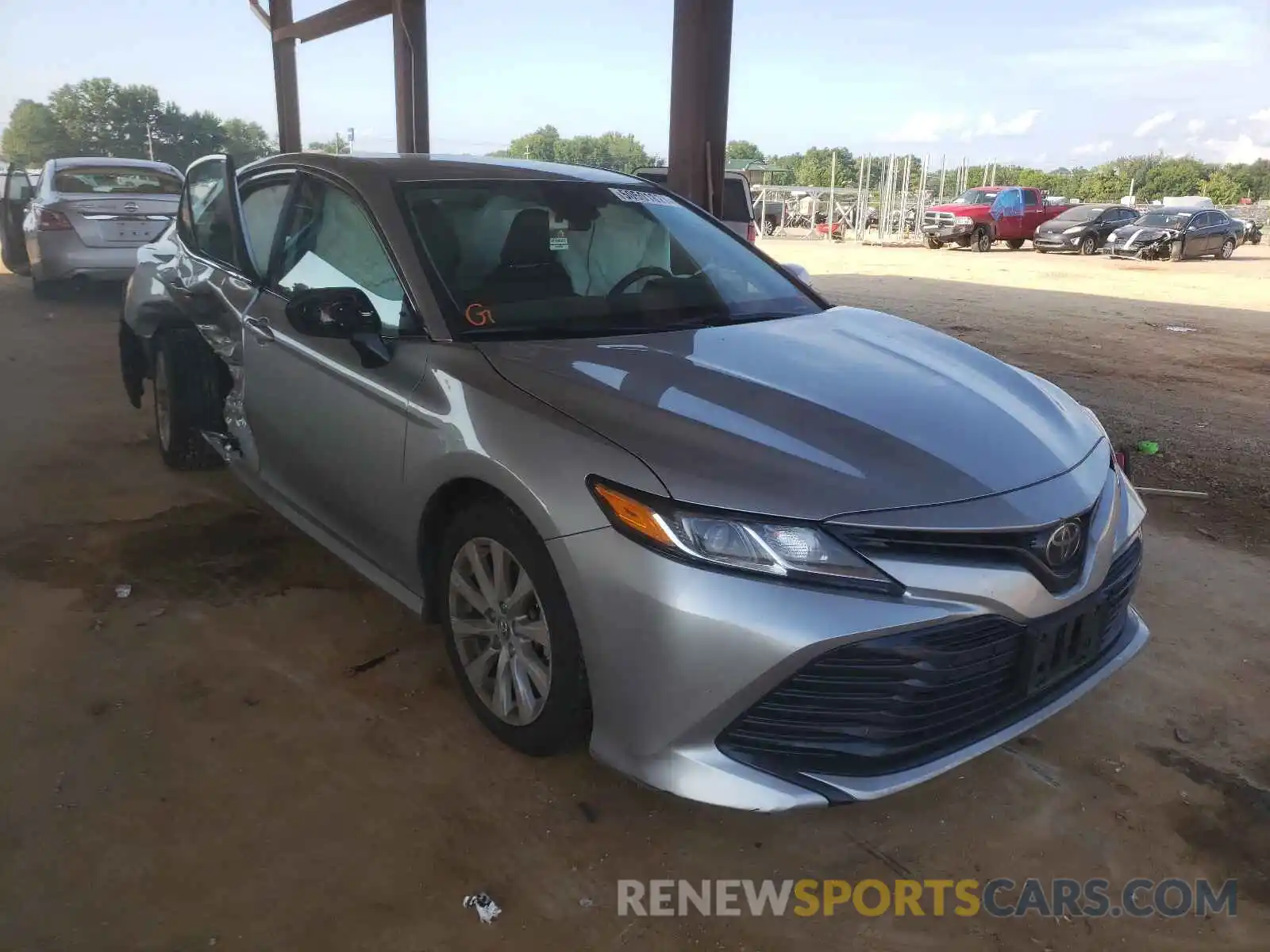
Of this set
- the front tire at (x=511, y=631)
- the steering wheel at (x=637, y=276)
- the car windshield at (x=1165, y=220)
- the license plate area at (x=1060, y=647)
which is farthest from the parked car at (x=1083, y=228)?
the front tire at (x=511, y=631)

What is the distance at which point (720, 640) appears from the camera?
6.05ft

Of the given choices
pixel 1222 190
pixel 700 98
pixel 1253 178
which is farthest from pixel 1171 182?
pixel 700 98

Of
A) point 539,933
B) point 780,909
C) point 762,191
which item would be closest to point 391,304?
point 539,933

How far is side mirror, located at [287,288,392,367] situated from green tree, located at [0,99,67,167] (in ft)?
205

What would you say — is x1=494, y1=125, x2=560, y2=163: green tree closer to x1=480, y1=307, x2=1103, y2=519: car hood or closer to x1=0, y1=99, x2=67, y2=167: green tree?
x1=0, y1=99, x2=67, y2=167: green tree

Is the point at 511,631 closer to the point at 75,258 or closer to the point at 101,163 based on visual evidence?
the point at 75,258

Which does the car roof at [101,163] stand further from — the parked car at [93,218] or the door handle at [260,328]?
the door handle at [260,328]

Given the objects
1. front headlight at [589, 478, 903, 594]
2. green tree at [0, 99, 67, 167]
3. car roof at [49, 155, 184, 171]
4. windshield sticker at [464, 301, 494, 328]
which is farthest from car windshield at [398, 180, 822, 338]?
green tree at [0, 99, 67, 167]

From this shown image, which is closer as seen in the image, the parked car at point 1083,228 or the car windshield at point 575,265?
the car windshield at point 575,265

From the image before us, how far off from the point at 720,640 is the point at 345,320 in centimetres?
143

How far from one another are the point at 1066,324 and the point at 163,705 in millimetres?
10422

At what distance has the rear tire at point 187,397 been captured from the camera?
396 centimetres

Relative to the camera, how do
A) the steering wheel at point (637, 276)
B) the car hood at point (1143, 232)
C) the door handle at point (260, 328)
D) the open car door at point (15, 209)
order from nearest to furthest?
1. the steering wheel at point (637, 276)
2. the door handle at point (260, 328)
3. the open car door at point (15, 209)
4. the car hood at point (1143, 232)

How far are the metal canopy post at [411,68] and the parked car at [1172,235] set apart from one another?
57.8 feet
